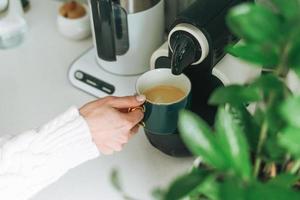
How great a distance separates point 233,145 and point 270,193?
0.18 feet

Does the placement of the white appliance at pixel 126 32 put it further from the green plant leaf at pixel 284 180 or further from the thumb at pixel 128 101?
the green plant leaf at pixel 284 180

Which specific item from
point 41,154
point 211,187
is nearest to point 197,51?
point 41,154

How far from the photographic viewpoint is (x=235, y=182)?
1.13 ft

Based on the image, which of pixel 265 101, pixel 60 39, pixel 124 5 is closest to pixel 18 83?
pixel 60 39

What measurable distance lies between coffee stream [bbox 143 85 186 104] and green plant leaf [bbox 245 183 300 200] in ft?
1.43

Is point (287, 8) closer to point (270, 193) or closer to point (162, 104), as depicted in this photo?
point (270, 193)

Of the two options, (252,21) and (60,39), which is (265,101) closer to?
(252,21)

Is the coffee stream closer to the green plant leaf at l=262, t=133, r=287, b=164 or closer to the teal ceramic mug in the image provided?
the teal ceramic mug

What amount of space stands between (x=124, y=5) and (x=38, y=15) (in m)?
0.41

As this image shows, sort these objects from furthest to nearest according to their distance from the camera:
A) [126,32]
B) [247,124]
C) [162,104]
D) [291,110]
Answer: [126,32] < [162,104] < [247,124] < [291,110]

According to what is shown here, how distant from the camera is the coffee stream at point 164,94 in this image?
778 mm

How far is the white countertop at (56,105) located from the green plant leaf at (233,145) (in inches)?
16.7

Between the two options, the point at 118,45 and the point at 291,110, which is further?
the point at 118,45

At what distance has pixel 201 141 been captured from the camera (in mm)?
380
